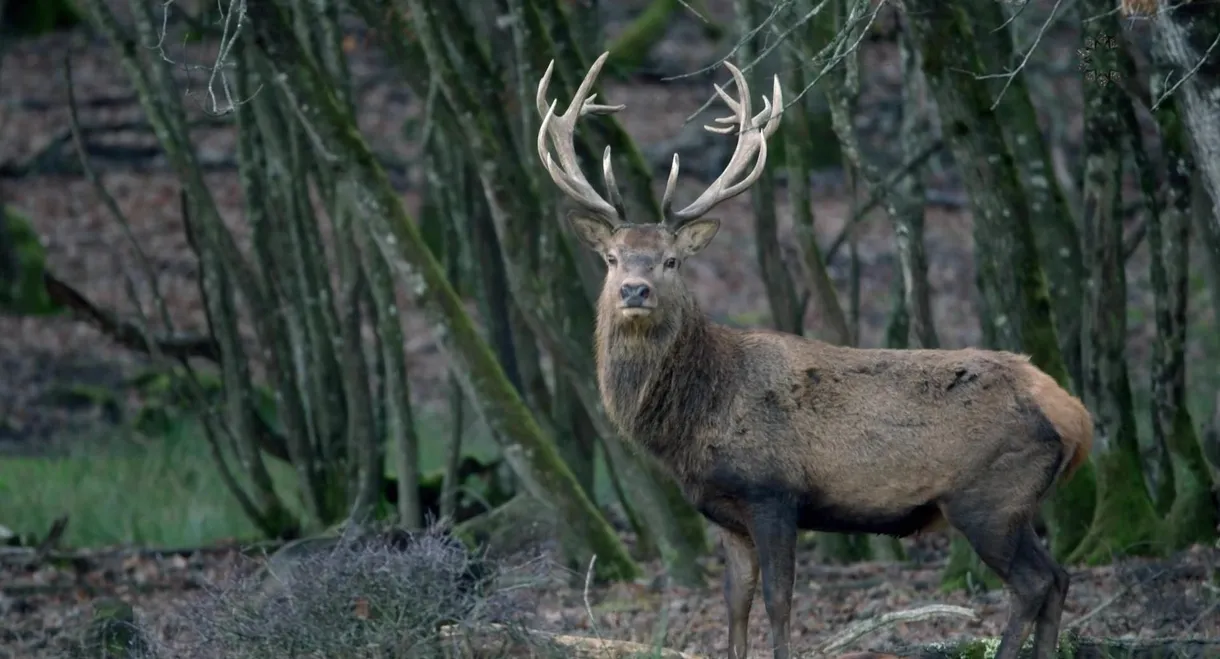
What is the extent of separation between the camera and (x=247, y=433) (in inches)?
456

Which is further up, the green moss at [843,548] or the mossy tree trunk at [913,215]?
the mossy tree trunk at [913,215]

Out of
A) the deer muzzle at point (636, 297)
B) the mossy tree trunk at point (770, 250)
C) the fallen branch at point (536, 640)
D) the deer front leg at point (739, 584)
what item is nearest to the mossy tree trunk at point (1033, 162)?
the mossy tree trunk at point (770, 250)

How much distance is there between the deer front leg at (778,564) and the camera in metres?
7.16

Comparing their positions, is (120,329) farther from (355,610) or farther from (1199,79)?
(1199,79)

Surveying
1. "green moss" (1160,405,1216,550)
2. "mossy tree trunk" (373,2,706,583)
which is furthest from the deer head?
"green moss" (1160,405,1216,550)

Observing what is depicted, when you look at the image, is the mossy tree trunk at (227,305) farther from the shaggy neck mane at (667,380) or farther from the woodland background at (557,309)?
the shaggy neck mane at (667,380)

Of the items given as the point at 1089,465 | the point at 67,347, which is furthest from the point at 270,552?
the point at 67,347

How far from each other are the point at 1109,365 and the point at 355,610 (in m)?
4.78

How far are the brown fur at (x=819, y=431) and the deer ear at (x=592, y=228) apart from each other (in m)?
→ 0.01

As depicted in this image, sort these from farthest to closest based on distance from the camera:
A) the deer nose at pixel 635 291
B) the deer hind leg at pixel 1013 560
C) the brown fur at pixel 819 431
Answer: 1. the deer nose at pixel 635 291
2. the brown fur at pixel 819 431
3. the deer hind leg at pixel 1013 560

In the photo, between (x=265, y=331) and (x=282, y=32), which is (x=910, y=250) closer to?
(x=282, y=32)

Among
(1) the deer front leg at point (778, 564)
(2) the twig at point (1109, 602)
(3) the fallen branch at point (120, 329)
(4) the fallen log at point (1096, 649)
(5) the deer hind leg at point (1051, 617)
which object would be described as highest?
(3) the fallen branch at point (120, 329)

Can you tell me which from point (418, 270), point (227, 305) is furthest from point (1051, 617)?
point (227, 305)

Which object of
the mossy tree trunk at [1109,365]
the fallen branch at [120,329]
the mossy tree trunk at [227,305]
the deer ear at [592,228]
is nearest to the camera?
the deer ear at [592,228]
